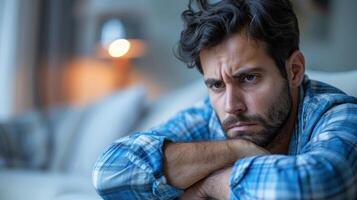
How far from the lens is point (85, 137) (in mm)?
2230

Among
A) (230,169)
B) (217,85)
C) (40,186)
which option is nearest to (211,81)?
(217,85)

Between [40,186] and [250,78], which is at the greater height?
[250,78]

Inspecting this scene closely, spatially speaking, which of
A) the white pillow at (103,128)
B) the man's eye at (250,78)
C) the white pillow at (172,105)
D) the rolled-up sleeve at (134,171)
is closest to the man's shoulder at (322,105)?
the man's eye at (250,78)

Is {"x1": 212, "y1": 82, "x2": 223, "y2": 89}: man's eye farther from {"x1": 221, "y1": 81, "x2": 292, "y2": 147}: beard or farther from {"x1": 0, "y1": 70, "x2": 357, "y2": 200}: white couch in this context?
{"x1": 0, "y1": 70, "x2": 357, "y2": 200}: white couch

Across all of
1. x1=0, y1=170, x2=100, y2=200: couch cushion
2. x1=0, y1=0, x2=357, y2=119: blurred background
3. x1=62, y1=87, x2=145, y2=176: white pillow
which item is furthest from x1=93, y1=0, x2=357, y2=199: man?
x1=0, y1=0, x2=357, y2=119: blurred background

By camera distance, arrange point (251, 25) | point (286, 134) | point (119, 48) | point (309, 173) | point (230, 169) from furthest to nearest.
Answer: point (119, 48) → point (286, 134) → point (251, 25) → point (230, 169) → point (309, 173)

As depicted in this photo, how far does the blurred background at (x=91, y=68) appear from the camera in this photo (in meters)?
2.20

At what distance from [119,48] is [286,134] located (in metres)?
1.82

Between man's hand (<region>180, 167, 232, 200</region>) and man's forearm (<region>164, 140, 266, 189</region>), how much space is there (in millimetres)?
16

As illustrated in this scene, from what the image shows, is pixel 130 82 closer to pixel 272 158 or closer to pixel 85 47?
pixel 85 47

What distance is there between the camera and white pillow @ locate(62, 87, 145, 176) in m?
2.12

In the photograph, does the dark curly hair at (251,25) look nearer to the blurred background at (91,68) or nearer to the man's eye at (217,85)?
the man's eye at (217,85)

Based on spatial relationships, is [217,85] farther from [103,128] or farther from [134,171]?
[103,128]

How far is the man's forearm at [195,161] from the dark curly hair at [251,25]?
10.5 inches
